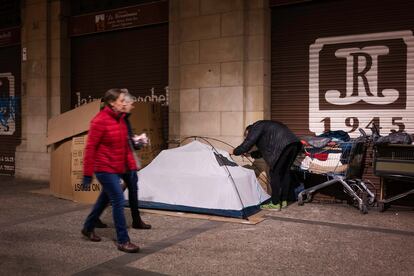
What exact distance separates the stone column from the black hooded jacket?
122 centimetres

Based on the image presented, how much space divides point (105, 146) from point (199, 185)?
216cm

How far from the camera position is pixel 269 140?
754 centimetres

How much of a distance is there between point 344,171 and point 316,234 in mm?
1610

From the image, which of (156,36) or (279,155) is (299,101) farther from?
(156,36)

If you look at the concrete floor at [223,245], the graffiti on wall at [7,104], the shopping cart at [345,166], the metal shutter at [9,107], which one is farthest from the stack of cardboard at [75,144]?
the graffiti on wall at [7,104]

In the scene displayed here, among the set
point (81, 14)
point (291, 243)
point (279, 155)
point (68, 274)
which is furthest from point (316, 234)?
point (81, 14)

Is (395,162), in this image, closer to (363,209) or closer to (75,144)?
(363,209)

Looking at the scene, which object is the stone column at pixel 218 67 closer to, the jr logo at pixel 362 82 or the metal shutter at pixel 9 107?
the jr logo at pixel 362 82

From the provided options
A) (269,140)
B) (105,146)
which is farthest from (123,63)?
(105,146)

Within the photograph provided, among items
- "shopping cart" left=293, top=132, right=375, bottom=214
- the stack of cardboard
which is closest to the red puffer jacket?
the stack of cardboard

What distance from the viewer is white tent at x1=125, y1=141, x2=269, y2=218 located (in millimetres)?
6969

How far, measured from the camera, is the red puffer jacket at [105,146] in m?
5.26

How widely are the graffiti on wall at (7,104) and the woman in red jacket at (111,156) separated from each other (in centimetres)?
853

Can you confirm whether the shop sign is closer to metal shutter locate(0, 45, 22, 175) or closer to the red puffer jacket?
metal shutter locate(0, 45, 22, 175)
